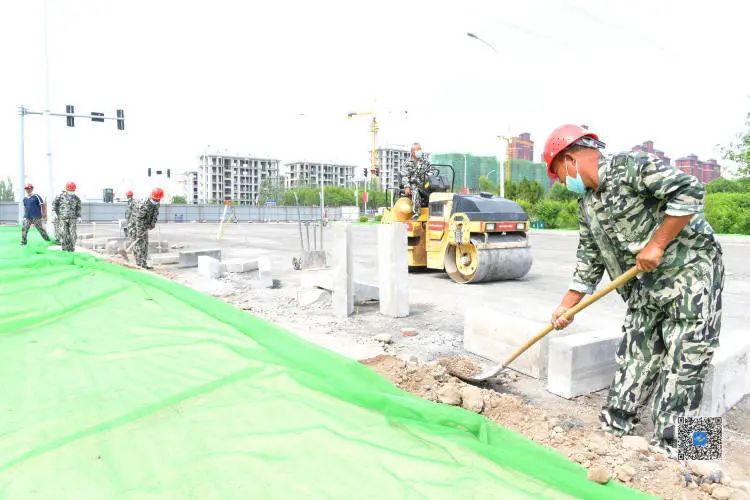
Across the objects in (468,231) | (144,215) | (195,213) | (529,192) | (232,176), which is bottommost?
(468,231)

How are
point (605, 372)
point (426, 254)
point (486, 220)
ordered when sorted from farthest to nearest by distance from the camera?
point (426, 254) < point (486, 220) < point (605, 372)

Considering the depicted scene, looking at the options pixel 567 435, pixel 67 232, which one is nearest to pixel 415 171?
pixel 567 435

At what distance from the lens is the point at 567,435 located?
313 cm

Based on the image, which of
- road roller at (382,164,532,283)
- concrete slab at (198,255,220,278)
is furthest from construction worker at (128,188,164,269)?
road roller at (382,164,532,283)

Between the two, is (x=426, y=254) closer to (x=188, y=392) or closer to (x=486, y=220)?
(x=486, y=220)

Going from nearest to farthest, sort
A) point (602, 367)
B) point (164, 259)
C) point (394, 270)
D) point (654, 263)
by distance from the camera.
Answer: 1. point (654, 263)
2. point (602, 367)
3. point (394, 270)
4. point (164, 259)

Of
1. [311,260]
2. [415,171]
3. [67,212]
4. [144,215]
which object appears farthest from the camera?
[67,212]

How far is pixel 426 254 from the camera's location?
426 inches

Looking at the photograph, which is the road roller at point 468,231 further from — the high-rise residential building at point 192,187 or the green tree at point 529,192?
the high-rise residential building at point 192,187

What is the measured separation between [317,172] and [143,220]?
12780 centimetres

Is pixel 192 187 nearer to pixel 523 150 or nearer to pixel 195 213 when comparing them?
pixel 195 213

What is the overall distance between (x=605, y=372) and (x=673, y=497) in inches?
71.0

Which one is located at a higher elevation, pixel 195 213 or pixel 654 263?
pixel 195 213

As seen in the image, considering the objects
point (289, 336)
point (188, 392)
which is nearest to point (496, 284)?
point (289, 336)
